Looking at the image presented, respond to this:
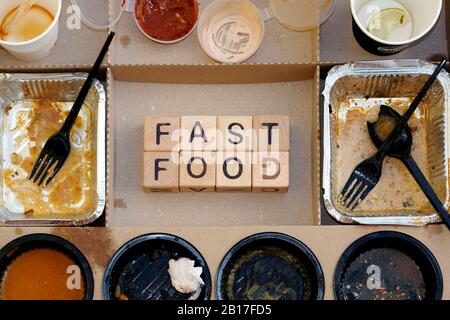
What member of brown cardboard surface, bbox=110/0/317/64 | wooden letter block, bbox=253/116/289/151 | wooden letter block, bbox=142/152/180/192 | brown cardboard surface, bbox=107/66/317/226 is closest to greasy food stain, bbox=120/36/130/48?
brown cardboard surface, bbox=110/0/317/64

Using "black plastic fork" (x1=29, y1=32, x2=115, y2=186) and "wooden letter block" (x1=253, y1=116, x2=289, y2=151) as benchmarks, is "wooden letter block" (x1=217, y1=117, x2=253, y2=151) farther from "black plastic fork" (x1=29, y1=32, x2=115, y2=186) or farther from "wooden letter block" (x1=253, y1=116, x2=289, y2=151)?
"black plastic fork" (x1=29, y1=32, x2=115, y2=186)

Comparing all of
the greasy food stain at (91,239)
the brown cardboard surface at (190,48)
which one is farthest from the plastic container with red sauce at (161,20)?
the greasy food stain at (91,239)

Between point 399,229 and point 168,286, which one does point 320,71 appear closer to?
point 399,229

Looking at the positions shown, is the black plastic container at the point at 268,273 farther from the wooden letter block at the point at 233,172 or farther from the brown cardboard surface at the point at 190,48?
the brown cardboard surface at the point at 190,48

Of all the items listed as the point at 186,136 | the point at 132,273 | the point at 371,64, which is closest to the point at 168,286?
the point at 132,273
